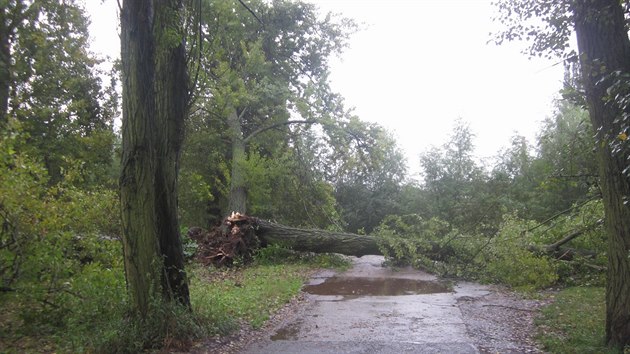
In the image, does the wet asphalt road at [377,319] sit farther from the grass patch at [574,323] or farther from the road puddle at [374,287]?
the grass patch at [574,323]

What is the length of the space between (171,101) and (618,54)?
213 inches

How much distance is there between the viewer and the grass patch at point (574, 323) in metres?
5.61

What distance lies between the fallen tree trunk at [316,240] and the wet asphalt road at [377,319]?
195 centimetres

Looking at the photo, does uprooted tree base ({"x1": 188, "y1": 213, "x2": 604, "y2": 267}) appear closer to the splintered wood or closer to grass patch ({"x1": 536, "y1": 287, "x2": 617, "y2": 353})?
the splintered wood

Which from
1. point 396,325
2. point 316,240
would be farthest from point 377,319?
point 316,240

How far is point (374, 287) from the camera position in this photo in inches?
429

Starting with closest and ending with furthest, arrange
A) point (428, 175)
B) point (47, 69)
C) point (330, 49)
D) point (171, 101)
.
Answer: point (171, 101)
point (47, 69)
point (330, 49)
point (428, 175)

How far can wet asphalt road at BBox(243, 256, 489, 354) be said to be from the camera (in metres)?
6.11

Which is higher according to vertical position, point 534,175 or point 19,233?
point 534,175

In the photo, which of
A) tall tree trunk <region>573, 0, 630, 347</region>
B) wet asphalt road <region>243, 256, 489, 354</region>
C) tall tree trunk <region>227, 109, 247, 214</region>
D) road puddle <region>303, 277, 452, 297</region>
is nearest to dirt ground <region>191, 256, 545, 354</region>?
wet asphalt road <region>243, 256, 489, 354</region>

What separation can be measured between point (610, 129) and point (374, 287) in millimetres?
6810

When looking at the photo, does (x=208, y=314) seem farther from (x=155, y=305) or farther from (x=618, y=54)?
(x=618, y=54)

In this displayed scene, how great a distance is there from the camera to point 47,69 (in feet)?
63.9

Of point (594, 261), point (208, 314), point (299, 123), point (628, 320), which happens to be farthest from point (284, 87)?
point (628, 320)
